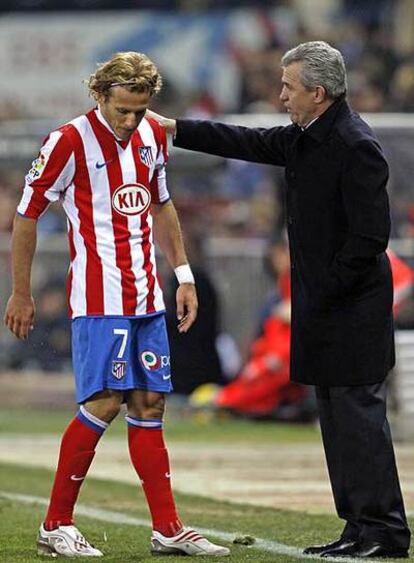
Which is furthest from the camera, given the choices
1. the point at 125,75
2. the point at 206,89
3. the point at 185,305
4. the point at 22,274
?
the point at 206,89

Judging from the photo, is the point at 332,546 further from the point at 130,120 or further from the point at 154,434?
the point at 130,120

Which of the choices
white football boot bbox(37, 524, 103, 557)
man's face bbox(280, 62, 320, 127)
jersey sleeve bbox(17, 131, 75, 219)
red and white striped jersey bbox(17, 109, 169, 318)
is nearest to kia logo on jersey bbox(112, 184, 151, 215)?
red and white striped jersey bbox(17, 109, 169, 318)

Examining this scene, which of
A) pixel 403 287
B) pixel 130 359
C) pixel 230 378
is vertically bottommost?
pixel 230 378

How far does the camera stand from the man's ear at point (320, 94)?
25.6ft

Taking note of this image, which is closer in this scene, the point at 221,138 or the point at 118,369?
the point at 118,369

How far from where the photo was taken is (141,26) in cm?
2491

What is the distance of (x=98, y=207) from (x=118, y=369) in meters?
0.68

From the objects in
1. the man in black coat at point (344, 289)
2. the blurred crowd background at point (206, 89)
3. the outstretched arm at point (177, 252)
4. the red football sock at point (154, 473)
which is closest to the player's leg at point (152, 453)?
the red football sock at point (154, 473)

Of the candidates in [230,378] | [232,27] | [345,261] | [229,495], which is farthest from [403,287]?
[232,27]

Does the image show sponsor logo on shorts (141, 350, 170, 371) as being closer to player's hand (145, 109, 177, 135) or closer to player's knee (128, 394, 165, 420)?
player's knee (128, 394, 165, 420)

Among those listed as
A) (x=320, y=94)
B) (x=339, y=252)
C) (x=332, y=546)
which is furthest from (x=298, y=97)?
(x=332, y=546)

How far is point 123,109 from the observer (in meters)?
7.71

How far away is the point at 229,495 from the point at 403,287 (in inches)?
192

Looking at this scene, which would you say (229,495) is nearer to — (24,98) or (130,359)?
(130,359)
